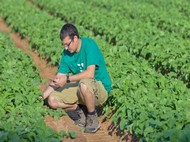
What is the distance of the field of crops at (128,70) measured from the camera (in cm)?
506

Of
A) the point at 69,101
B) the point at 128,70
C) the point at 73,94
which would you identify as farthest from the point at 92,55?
the point at 128,70

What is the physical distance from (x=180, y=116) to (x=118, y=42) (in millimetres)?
5337

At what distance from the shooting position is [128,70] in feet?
23.8

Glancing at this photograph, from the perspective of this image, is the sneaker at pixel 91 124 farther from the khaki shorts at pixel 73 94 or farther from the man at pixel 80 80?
the khaki shorts at pixel 73 94

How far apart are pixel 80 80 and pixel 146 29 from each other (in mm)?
5189

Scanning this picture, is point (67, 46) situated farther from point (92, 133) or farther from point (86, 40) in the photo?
point (92, 133)

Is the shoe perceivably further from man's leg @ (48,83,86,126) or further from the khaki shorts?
the khaki shorts

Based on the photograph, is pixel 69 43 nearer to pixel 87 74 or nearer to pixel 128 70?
pixel 87 74

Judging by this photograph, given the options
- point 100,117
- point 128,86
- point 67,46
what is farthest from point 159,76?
point 67,46

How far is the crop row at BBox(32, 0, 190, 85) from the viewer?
27.3 feet

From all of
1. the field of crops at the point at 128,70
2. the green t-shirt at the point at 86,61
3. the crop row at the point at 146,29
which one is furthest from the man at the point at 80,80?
the crop row at the point at 146,29

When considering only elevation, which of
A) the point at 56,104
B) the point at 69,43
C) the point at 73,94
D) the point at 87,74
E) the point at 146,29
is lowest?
the point at 56,104

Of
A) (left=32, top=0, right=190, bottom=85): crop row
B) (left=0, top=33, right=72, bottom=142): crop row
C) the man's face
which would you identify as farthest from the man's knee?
(left=32, top=0, right=190, bottom=85): crop row

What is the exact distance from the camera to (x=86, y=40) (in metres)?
A: 6.03
